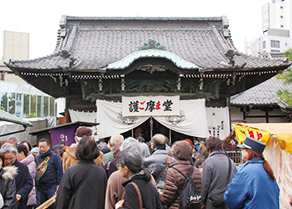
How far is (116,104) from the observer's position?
9.48 meters

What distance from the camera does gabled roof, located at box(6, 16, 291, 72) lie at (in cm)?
1022

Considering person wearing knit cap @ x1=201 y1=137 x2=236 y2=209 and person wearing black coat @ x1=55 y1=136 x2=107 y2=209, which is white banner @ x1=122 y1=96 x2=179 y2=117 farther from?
person wearing black coat @ x1=55 y1=136 x2=107 y2=209

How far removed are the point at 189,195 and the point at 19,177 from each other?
8.48 feet

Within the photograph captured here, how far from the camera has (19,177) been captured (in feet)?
11.9

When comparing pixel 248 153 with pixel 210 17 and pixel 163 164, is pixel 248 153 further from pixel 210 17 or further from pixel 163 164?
pixel 210 17

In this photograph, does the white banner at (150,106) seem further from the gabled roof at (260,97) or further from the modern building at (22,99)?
the modern building at (22,99)

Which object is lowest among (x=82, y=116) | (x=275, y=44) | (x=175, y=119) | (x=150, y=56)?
(x=175, y=119)

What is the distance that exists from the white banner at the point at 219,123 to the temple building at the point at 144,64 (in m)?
0.47

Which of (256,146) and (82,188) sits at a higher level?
(256,146)

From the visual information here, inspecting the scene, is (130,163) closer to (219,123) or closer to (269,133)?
(269,133)

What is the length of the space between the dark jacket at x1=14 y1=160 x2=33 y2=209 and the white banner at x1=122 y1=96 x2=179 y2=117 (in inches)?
229

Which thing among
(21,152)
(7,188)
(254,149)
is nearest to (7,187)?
(7,188)

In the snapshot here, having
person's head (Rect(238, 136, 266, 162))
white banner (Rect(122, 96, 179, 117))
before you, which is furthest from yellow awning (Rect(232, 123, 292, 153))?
white banner (Rect(122, 96, 179, 117))

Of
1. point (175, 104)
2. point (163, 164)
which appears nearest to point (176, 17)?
point (175, 104)
